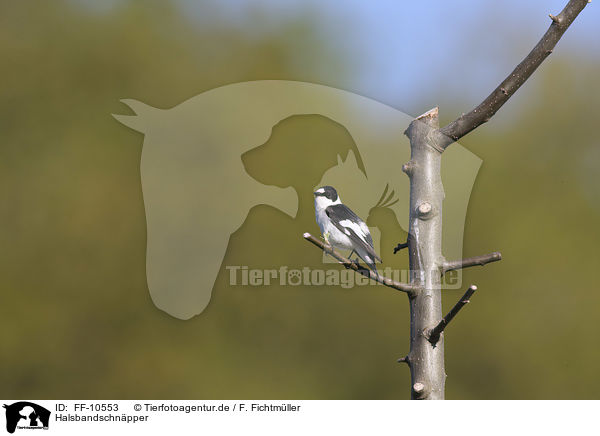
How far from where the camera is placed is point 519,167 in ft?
32.5

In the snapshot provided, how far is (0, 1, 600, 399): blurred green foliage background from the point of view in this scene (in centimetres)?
898

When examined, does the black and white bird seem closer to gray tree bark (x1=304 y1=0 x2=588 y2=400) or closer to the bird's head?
the bird's head

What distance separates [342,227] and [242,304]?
19.7 feet

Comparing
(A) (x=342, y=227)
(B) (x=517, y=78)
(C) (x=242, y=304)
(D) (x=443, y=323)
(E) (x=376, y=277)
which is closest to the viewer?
(D) (x=443, y=323)

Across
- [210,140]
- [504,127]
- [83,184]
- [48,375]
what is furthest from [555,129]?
[48,375]

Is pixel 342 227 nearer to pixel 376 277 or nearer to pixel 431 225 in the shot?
pixel 376 277

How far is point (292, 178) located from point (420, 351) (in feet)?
19.1

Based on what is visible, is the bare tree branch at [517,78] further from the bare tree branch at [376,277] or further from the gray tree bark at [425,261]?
the bare tree branch at [376,277]

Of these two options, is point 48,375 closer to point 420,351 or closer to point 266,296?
point 266,296

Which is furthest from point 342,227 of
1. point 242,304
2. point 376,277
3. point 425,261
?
point 242,304
